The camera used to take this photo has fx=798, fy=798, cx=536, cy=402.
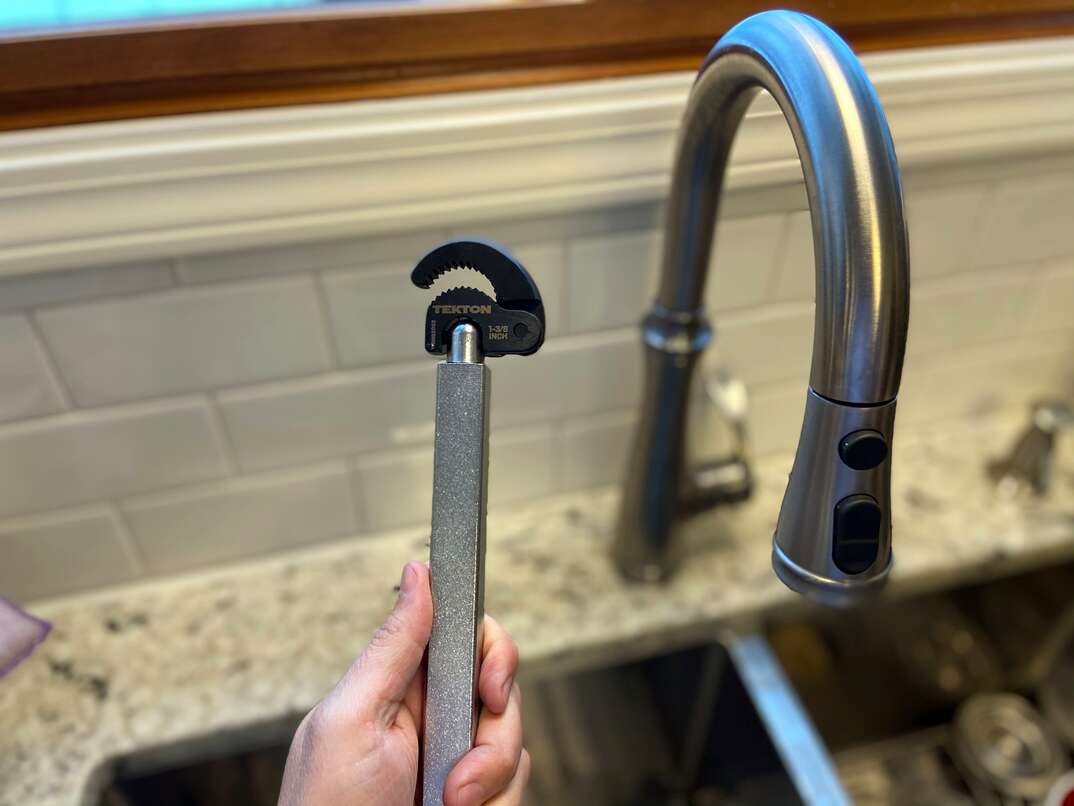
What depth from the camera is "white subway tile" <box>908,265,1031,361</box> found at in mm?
660

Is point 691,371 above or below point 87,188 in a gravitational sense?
below

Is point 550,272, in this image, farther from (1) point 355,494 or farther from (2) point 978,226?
(2) point 978,226

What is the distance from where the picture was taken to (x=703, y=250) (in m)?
0.45

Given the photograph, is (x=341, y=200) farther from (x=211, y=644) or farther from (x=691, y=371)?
(x=211, y=644)

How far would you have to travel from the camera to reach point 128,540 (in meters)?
0.60

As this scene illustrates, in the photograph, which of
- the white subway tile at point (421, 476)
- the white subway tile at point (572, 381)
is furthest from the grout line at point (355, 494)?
the white subway tile at point (572, 381)

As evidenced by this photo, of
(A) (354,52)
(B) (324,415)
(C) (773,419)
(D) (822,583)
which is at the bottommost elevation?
(C) (773,419)

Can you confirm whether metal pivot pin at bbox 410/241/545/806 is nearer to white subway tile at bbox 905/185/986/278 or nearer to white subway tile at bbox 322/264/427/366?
white subway tile at bbox 322/264/427/366

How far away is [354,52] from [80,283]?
0.70 feet

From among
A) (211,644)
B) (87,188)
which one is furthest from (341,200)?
(211,644)

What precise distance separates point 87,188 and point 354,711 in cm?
31

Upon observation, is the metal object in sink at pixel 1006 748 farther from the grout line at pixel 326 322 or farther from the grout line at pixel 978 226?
the grout line at pixel 326 322

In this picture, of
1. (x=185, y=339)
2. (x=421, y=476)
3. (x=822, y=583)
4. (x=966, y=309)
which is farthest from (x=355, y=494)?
(x=966, y=309)

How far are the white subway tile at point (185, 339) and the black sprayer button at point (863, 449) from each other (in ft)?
1.18
